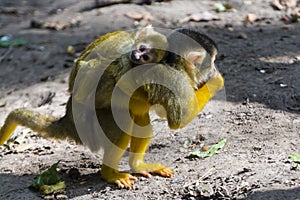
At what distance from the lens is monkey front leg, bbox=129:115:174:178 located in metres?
3.33

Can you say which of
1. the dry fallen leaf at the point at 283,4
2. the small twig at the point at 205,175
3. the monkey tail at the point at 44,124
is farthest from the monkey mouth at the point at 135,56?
the dry fallen leaf at the point at 283,4

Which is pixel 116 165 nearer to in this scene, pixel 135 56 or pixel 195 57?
pixel 135 56

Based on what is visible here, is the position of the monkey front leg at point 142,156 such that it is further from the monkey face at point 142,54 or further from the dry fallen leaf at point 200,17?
the dry fallen leaf at point 200,17

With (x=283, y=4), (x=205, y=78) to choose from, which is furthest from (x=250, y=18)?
(x=205, y=78)

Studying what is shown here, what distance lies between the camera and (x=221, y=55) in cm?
507

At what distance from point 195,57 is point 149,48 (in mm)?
257

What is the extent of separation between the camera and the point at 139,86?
123 inches

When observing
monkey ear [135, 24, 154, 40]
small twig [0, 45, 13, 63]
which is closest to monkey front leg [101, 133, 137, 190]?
monkey ear [135, 24, 154, 40]

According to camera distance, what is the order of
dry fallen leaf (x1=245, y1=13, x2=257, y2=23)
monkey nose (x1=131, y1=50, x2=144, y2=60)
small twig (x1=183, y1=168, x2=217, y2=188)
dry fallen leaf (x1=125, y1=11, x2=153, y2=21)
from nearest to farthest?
monkey nose (x1=131, y1=50, x2=144, y2=60) < small twig (x1=183, y1=168, x2=217, y2=188) < dry fallen leaf (x1=245, y1=13, x2=257, y2=23) < dry fallen leaf (x1=125, y1=11, x2=153, y2=21)

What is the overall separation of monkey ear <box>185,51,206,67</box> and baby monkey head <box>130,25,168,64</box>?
140 mm

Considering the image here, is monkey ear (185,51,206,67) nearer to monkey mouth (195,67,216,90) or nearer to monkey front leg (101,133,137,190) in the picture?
monkey mouth (195,67,216,90)

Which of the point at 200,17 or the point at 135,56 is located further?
the point at 200,17

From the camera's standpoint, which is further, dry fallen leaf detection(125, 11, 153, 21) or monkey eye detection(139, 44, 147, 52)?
dry fallen leaf detection(125, 11, 153, 21)

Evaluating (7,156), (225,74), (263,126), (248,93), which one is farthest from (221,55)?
(7,156)
